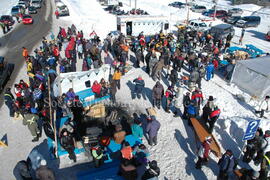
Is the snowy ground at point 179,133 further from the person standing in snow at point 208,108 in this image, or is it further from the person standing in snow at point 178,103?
the person standing in snow at point 208,108

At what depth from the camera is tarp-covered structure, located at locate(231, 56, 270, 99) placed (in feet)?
41.7

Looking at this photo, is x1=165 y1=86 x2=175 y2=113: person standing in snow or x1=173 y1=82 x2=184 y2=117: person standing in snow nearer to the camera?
Result: x1=165 y1=86 x2=175 y2=113: person standing in snow

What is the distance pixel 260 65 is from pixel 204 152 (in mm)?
8352

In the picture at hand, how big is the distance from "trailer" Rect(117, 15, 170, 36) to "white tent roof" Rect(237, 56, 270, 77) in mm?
11871

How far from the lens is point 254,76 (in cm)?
1322

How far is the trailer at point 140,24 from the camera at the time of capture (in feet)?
75.3

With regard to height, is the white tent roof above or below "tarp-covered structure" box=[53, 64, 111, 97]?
above

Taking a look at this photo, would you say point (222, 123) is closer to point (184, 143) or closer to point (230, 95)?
point (184, 143)

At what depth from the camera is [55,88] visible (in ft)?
37.9

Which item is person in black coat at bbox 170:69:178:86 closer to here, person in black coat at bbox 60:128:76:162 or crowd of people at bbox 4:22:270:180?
crowd of people at bbox 4:22:270:180

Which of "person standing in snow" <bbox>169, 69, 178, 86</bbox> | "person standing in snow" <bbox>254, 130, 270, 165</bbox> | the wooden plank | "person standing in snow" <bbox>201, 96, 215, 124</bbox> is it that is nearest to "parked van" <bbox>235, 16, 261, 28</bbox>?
"person standing in snow" <bbox>169, 69, 178, 86</bbox>

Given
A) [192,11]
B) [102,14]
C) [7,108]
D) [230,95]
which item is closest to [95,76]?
[7,108]

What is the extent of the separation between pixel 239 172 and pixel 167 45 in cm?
1300

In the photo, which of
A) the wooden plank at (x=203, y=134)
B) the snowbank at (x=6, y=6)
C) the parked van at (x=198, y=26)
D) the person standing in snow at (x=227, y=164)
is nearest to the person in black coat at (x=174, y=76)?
the wooden plank at (x=203, y=134)
